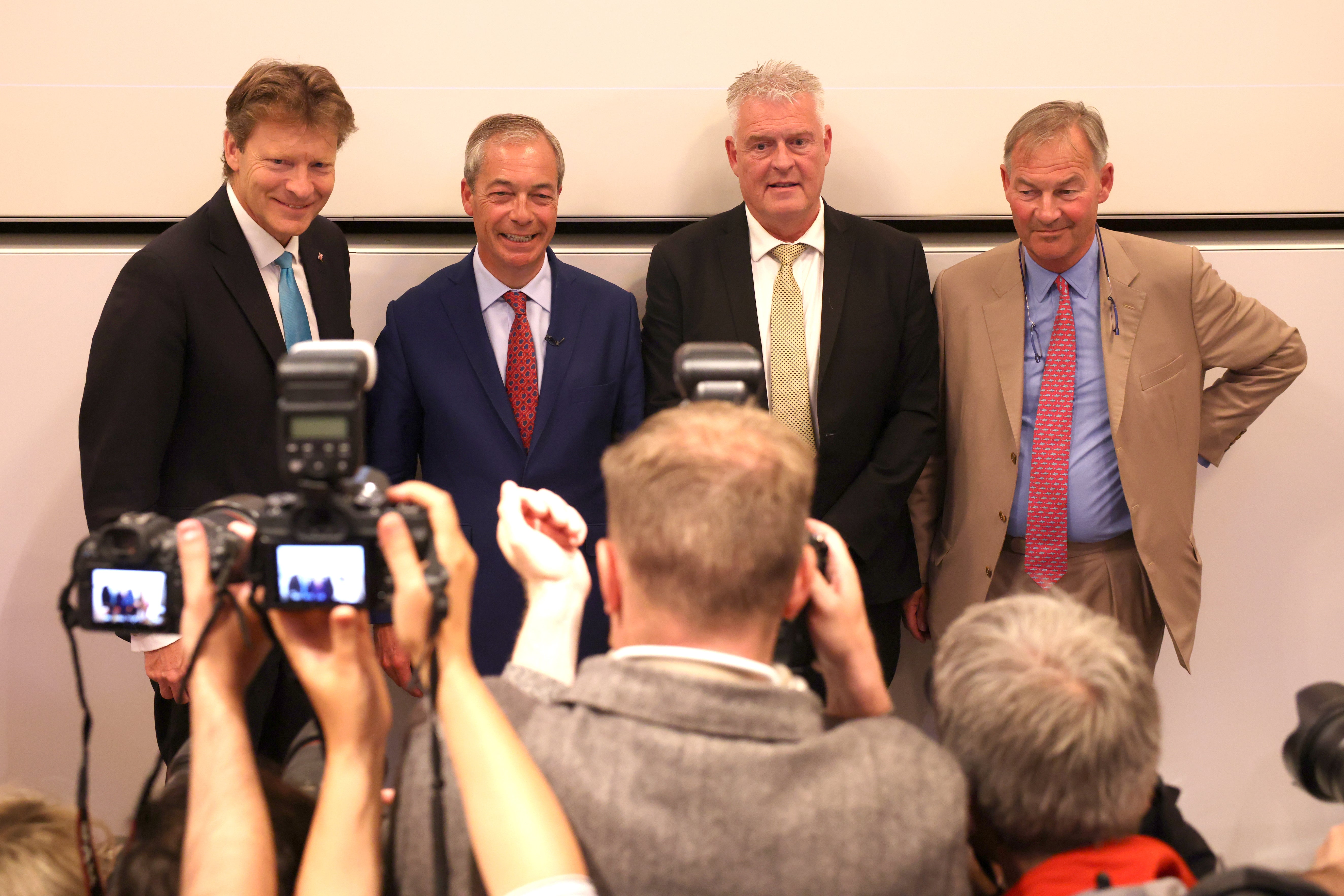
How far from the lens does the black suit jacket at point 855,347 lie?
7.85 ft

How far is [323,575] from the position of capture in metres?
1.03

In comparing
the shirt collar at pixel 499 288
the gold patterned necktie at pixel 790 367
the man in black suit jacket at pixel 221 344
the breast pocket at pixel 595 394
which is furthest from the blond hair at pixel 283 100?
the gold patterned necktie at pixel 790 367

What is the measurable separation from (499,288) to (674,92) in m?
0.71

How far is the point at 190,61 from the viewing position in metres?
2.63

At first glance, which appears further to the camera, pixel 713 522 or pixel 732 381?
pixel 732 381

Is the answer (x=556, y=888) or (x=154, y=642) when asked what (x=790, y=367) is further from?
(x=556, y=888)

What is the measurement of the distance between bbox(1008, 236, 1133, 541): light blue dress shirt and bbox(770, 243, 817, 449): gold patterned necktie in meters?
0.48

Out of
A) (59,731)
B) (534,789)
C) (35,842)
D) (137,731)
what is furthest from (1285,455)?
(59,731)

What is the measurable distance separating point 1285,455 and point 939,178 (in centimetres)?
119

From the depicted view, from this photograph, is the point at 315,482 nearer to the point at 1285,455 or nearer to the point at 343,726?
the point at 343,726

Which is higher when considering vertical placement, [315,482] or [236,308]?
[236,308]

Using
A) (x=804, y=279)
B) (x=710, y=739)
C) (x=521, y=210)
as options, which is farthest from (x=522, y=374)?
(x=710, y=739)

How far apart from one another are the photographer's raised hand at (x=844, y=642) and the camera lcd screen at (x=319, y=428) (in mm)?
508

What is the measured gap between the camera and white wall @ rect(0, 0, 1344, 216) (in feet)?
8.63
